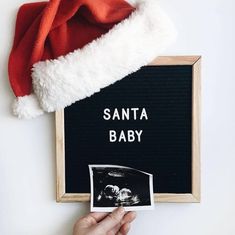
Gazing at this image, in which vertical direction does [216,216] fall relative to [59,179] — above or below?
below

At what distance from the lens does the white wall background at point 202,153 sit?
1.08m

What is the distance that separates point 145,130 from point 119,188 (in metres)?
0.17

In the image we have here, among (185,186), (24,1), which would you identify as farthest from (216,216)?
(24,1)

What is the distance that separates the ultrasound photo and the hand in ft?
0.06

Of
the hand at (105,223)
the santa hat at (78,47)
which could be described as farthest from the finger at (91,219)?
the santa hat at (78,47)

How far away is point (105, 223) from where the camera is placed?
3.51 feet

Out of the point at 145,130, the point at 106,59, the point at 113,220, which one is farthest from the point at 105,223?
the point at 106,59

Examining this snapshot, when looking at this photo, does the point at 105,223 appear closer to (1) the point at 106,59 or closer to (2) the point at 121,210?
(2) the point at 121,210

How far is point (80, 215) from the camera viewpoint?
113 cm

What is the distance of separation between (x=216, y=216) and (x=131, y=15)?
580mm

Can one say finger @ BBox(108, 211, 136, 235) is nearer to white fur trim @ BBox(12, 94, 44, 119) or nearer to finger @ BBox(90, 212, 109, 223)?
finger @ BBox(90, 212, 109, 223)

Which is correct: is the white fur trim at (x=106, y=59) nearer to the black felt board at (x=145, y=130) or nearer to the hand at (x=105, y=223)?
the black felt board at (x=145, y=130)

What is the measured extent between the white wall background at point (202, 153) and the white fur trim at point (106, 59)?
75 mm

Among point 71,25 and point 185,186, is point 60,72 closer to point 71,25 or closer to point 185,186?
point 71,25
